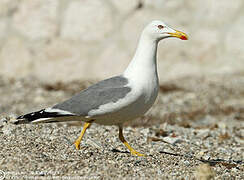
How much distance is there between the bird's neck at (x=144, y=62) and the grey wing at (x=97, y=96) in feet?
0.55

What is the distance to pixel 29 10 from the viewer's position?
50.1ft

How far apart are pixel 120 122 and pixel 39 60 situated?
980 cm

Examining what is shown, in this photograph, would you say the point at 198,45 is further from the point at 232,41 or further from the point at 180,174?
the point at 180,174

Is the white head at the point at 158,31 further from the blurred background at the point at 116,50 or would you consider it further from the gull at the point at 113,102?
Answer: the blurred background at the point at 116,50

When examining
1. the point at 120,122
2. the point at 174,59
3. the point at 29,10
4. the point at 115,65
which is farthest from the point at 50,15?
the point at 120,122

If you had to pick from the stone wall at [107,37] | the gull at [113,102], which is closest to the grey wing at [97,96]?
the gull at [113,102]

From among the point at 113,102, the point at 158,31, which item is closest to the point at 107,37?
the point at 158,31

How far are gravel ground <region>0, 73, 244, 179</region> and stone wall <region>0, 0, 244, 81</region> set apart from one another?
2.82ft

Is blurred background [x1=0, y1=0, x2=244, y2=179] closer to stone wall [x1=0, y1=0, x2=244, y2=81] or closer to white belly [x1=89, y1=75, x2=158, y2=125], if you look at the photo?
stone wall [x1=0, y1=0, x2=244, y2=81]

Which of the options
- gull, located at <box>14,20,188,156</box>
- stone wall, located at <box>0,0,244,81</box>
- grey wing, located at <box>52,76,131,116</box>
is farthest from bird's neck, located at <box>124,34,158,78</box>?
stone wall, located at <box>0,0,244,81</box>

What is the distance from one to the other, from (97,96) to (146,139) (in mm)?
2052

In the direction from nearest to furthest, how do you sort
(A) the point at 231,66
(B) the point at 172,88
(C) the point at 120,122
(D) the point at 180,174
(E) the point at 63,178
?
(E) the point at 63,178 → (D) the point at 180,174 → (C) the point at 120,122 → (B) the point at 172,88 → (A) the point at 231,66

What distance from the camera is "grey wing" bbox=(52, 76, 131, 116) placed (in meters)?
5.43

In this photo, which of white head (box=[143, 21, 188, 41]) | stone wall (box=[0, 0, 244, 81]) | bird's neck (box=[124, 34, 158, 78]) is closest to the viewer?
bird's neck (box=[124, 34, 158, 78])
